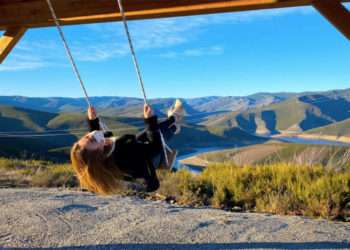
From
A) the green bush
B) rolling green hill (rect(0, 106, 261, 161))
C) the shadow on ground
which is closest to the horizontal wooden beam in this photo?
the shadow on ground

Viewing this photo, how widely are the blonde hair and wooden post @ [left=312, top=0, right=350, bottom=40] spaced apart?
7.11 feet

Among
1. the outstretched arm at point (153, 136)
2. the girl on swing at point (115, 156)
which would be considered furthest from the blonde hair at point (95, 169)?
the outstretched arm at point (153, 136)

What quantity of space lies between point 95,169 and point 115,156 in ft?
0.70

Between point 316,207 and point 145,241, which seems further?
point 316,207

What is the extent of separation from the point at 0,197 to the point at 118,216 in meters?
2.42

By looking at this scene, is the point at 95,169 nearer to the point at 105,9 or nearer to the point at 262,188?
the point at 105,9

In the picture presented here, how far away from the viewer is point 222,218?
633 centimetres

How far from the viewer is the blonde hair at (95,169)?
314 centimetres

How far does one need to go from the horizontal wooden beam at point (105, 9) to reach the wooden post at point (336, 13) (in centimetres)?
11

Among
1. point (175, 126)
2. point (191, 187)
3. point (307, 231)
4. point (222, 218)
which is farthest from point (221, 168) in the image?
point (175, 126)

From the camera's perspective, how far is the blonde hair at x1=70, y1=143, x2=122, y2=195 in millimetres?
3141

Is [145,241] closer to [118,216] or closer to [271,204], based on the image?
[118,216]

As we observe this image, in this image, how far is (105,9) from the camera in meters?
4.20

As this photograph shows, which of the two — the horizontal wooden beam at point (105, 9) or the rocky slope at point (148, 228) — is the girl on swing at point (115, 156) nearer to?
the horizontal wooden beam at point (105, 9)
